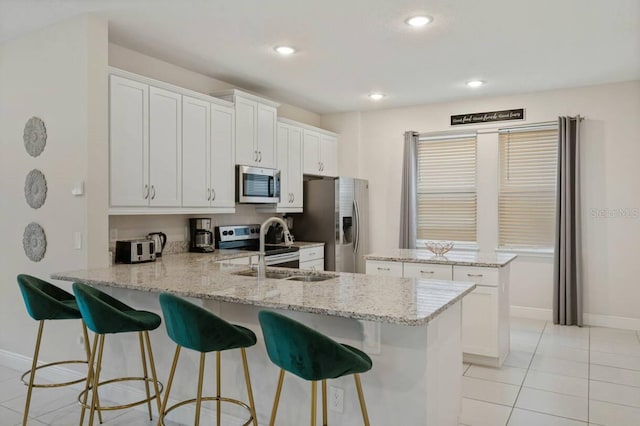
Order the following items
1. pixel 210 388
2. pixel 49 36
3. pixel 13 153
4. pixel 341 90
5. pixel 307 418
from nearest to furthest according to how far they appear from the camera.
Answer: pixel 307 418 < pixel 210 388 < pixel 49 36 < pixel 13 153 < pixel 341 90

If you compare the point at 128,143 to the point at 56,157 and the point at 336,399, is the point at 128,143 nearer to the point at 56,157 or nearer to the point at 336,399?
the point at 56,157

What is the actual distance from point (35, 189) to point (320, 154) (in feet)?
11.3

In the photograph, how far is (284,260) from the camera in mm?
4832

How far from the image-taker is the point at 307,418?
8.02 ft

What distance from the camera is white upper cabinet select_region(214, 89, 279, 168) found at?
468 centimetres

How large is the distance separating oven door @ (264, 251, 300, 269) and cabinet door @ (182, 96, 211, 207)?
32.1 inches

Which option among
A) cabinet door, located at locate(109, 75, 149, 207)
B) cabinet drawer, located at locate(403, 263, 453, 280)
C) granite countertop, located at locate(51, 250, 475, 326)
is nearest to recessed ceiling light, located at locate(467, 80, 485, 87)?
cabinet drawer, located at locate(403, 263, 453, 280)

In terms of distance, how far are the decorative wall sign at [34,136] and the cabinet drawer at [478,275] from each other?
336 cm

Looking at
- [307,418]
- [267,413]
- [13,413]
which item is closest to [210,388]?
[267,413]

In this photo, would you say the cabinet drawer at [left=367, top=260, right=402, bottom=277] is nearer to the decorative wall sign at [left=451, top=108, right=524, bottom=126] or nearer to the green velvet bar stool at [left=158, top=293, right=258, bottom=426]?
the green velvet bar stool at [left=158, top=293, right=258, bottom=426]

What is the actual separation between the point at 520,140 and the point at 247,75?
10.8 feet

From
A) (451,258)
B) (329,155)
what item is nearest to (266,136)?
(329,155)

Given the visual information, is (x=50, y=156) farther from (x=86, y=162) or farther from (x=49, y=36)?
(x=49, y=36)

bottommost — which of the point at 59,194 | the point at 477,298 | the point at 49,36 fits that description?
the point at 477,298
